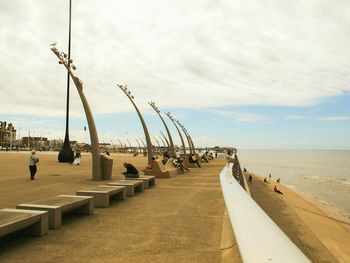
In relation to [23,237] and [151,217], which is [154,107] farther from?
[23,237]

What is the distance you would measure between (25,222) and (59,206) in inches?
45.8

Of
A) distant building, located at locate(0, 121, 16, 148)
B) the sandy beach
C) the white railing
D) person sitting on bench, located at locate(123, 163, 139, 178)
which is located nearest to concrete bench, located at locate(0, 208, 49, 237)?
the sandy beach

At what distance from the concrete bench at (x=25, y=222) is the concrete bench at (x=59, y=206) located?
44 centimetres

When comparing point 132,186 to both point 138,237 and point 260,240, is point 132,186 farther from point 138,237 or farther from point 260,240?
point 260,240

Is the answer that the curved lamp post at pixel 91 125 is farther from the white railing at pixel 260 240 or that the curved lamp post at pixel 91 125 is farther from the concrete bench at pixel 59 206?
the white railing at pixel 260 240

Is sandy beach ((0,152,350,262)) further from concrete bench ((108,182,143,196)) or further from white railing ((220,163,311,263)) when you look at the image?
white railing ((220,163,311,263))

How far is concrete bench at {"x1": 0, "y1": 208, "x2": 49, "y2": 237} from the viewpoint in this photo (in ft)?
16.9

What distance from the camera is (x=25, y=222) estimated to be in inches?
216

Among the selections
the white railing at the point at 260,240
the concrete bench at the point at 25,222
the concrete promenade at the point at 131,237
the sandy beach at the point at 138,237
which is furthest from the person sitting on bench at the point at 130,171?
the white railing at the point at 260,240

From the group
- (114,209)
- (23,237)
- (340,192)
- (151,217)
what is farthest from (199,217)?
(340,192)

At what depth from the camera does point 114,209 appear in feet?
29.1

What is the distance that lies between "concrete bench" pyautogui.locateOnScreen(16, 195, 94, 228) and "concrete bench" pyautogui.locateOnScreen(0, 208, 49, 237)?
44 centimetres

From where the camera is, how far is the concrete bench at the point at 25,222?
16.9 feet

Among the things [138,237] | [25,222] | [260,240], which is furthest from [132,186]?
[260,240]
